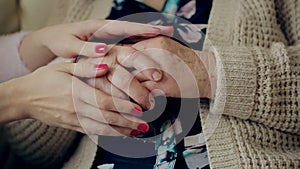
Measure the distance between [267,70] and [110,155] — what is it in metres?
0.36

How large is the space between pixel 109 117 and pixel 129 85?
0.21 feet

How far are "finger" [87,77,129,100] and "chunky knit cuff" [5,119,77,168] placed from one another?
0.25m

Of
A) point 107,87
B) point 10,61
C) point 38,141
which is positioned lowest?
point 38,141

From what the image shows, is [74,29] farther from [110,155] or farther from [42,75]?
[110,155]

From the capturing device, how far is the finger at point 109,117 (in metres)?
0.87

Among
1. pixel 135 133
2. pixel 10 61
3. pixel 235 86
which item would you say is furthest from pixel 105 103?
pixel 10 61

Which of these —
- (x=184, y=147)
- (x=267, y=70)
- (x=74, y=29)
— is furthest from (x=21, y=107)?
(x=267, y=70)

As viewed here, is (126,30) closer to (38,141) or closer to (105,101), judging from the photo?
(105,101)

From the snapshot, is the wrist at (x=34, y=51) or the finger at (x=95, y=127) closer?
the finger at (x=95, y=127)

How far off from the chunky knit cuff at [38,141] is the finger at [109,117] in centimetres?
23

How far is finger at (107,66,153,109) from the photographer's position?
2.87 ft

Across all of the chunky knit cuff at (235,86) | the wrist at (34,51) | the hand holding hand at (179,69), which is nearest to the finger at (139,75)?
the hand holding hand at (179,69)

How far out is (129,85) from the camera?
88 centimetres

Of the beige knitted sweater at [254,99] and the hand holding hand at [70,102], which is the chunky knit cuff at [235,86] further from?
the hand holding hand at [70,102]
